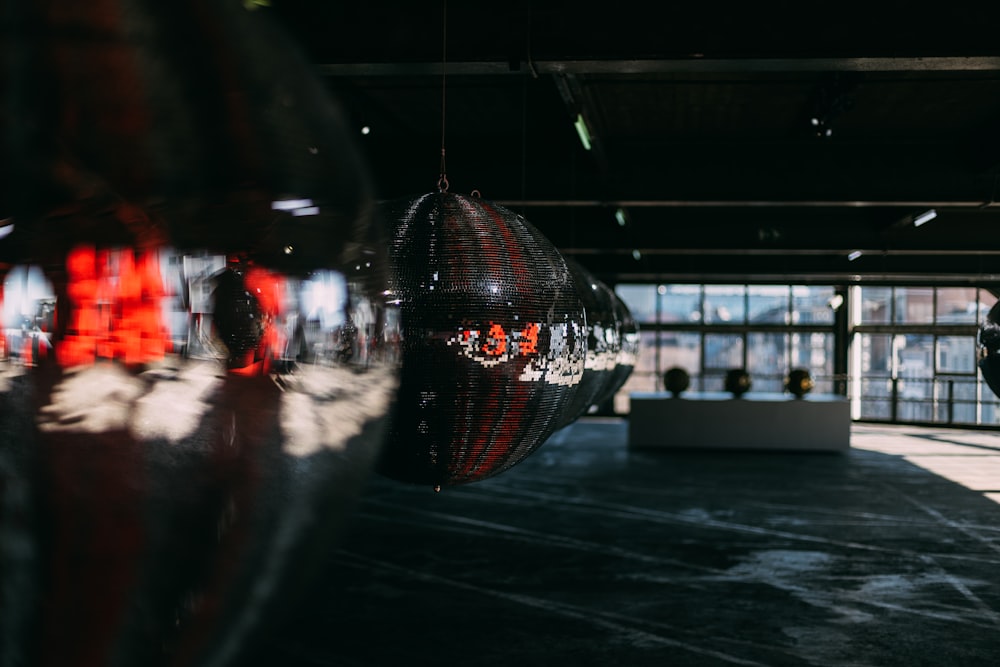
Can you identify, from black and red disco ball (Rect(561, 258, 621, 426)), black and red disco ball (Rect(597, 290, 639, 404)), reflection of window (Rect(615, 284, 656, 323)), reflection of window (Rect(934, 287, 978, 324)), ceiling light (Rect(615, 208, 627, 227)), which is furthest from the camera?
reflection of window (Rect(615, 284, 656, 323))

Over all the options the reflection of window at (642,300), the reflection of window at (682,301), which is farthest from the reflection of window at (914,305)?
the reflection of window at (642,300)

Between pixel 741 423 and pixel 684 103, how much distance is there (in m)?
8.24

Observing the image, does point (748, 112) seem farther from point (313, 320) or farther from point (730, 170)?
point (313, 320)

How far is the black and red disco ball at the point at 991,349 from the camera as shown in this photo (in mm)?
2620

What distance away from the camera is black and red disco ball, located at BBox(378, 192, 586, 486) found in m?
1.31

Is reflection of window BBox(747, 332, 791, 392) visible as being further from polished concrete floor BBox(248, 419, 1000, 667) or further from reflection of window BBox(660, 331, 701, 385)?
polished concrete floor BBox(248, 419, 1000, 667)

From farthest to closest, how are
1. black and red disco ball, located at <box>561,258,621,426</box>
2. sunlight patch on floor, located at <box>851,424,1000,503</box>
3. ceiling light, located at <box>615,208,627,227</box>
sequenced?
sunlight patch on floor, located at <box>851,424,1000,503</box> → ceiling light, located at <box>615,208,627,227</box> → black and red disco ball, located at <box>561,258,621,426</box>

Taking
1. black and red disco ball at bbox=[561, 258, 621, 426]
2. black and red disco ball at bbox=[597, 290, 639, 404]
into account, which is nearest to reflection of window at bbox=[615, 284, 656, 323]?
black and red disco ball at bbox=[597, 290, 639, 404]

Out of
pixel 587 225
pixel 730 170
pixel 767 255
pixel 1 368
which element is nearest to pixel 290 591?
pixel 1 368

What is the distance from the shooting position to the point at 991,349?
2.67m

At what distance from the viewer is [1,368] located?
372 millimetres

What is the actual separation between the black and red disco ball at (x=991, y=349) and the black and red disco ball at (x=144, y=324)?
2.71 m

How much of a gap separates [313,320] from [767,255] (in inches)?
570

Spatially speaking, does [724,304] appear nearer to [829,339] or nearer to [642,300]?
[642,300]
